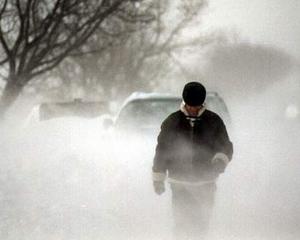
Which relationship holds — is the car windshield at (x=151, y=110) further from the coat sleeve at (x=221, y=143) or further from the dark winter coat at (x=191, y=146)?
the coat sleeve at (x=221, y=143)

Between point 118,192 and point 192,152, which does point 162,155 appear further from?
point 118,192

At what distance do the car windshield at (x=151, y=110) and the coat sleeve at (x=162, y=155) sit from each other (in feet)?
24.3

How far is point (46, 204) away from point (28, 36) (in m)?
13.5

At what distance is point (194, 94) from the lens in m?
7.09

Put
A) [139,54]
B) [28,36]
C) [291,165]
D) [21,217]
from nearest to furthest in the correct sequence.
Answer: [21,217] < [291,165] < [28,36] < [139,54]

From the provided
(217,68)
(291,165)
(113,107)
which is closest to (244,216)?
(291,165)

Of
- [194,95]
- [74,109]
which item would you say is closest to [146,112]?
[194,95]

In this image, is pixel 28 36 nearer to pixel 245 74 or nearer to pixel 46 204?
pixel 46 204

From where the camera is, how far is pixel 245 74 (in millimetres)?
82250

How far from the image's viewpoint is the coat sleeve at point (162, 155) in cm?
731

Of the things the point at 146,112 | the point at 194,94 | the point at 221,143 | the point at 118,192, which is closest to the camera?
the point at 194,94

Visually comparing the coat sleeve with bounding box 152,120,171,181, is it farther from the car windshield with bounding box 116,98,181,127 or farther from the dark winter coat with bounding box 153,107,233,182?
the car windshield with bounding box 116,98,181,127

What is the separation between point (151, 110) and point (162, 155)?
7.96 m

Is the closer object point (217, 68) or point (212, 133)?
point (212, 133)
